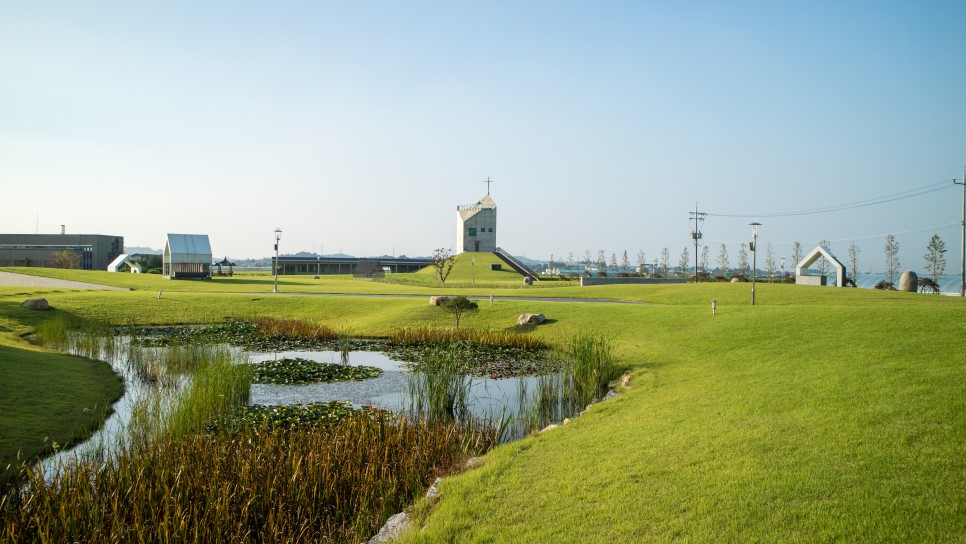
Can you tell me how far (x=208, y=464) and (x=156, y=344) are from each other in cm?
1440

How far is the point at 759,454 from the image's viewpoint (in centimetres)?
708

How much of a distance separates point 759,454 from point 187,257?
48416 millimetres

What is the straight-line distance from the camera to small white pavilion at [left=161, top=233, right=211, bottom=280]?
46656 millimetres

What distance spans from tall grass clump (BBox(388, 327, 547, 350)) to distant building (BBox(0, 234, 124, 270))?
71.6 m

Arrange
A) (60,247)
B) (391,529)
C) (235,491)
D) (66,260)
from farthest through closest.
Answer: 1. (60,247)
2. (66,260)
3. (235,491)
4. (391,529)

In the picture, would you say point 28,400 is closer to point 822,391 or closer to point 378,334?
point 378,334

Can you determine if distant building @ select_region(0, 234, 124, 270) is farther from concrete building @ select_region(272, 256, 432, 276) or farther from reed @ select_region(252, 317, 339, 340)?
reed @ select_region(252, 317, 339, 340)

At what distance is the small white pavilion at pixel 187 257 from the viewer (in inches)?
1837

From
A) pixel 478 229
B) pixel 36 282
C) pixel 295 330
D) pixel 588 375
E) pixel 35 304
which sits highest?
pixel 478 229

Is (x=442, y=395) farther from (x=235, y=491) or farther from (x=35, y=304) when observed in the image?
(x=35, y=304)

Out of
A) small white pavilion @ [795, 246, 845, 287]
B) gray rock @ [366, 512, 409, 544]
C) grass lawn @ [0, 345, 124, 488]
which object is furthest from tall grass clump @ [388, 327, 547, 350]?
small white pavilion @ [795, 246, 845, 287]

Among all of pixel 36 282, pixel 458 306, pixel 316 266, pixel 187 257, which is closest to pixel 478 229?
pixel 316 266

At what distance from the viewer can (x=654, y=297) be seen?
32094mm

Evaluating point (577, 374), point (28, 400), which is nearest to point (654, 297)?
point (577, 374)
